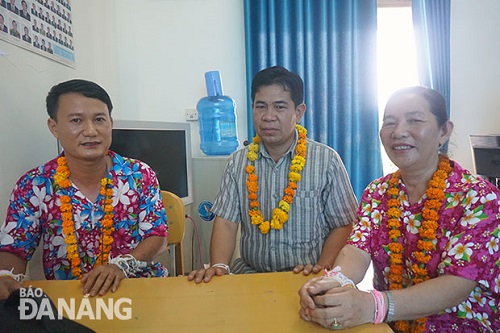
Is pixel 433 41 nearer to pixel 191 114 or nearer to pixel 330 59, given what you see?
pixel 330 59

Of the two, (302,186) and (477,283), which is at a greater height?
(302,186)

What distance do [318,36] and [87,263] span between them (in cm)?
241

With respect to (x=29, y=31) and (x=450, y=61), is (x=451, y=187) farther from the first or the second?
(x=450, y=61)

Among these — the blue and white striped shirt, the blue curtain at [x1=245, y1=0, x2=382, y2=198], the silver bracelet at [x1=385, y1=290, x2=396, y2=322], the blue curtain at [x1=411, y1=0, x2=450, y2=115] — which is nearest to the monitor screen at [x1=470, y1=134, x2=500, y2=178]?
the blue curtain at [x1=411, y1=0, x2=450, y2=115]

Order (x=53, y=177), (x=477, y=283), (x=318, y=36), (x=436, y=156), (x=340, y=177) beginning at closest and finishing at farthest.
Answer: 1. (x=477, y=283)
2. (x=436, y=156)
3. (x=53, y=177)
4. (x=340, y=177)
5. (x=318, y=36)

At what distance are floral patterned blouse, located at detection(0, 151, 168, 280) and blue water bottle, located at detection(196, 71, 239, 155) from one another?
137 cm

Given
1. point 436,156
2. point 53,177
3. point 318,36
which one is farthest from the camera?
point 318,36

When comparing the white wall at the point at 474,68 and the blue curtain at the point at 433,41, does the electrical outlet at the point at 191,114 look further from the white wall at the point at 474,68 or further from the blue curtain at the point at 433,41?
the white wall at the point at 474,68

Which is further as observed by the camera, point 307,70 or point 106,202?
point 307,70

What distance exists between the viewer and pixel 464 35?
9.78ft

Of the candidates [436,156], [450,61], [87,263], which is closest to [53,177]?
[87,263]

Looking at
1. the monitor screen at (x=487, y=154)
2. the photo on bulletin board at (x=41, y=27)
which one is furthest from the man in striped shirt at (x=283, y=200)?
the monitor screen at (x=487, y=154)

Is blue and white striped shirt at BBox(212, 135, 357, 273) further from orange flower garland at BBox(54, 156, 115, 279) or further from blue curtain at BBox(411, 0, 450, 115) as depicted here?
blue curtain at BBox(411, 0, 450, 115)

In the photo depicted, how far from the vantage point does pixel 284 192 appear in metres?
1.56
